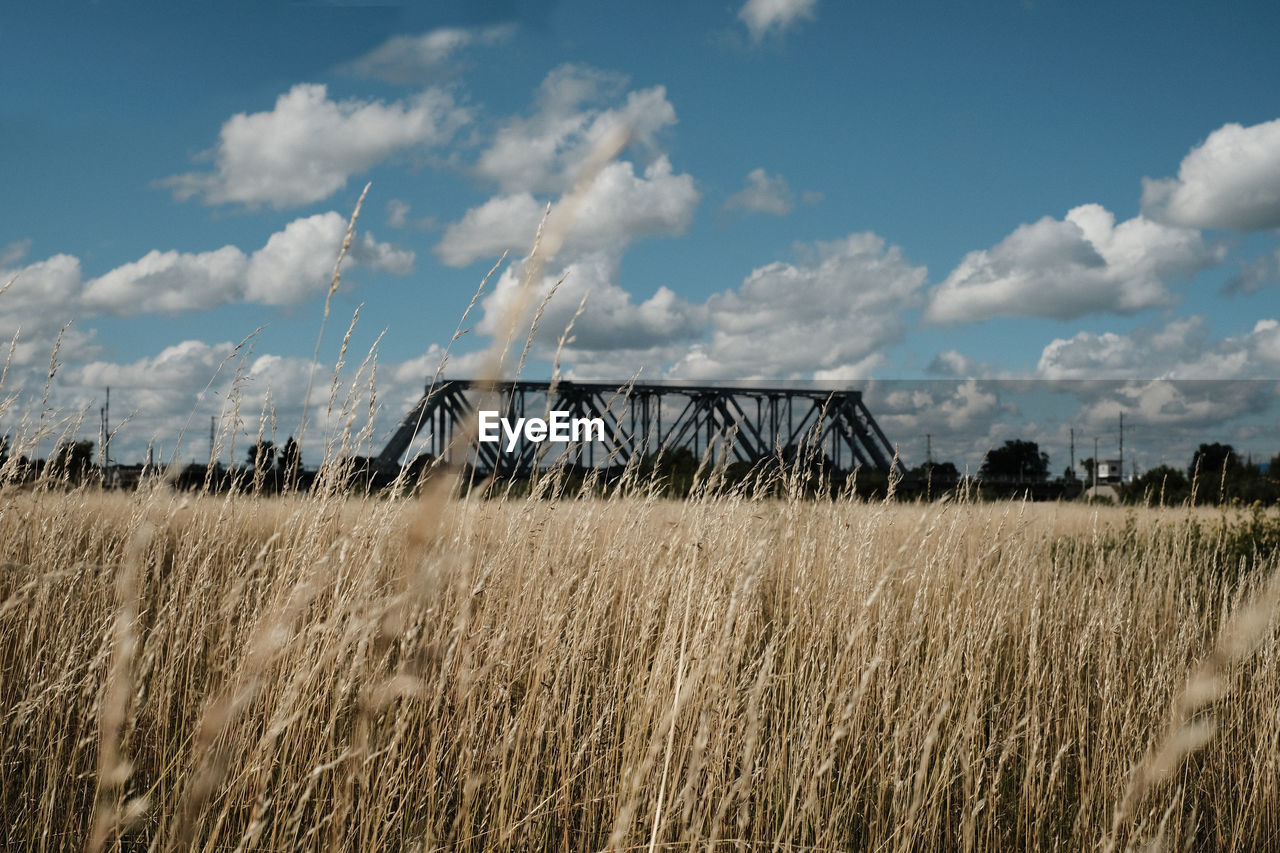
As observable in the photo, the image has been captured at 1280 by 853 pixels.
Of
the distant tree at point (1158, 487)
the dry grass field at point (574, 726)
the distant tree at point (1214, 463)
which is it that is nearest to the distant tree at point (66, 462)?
the dry grass field at point (574, 726)

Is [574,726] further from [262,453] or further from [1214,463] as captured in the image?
[1214,463]

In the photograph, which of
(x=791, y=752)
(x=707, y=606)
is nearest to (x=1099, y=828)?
(x=791, y=752)

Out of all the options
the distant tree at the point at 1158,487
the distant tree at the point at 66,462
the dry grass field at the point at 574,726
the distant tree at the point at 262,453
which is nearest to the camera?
the dry grass field at the point at 574,726

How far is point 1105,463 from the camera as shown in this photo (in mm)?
67500

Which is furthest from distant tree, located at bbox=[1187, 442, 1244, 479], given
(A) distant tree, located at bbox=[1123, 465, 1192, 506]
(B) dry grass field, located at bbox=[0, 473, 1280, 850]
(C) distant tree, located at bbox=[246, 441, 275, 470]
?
(C) distant tree, located at bbox=[246, 441, 275, 470]

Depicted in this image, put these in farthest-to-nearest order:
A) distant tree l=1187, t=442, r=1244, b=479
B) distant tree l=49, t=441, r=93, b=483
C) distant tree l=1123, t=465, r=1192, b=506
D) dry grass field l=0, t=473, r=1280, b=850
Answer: distant tree l=1123, t=465, r=1192, b=506 < distant tree l=1187, t=442, r=1244, b=479 < distant tree l=49, t=441, r=93, b=483 < dry grass field l=0, t=473, r=1280, b=850

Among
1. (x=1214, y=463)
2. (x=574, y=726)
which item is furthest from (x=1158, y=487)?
(x=574, y=726)

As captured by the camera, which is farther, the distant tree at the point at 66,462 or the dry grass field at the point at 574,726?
the distant tree at the point at 66,462

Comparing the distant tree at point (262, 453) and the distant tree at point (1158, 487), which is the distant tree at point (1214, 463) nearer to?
the distant tree at point (1158, 487)

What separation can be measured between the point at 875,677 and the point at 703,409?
79.7 ft

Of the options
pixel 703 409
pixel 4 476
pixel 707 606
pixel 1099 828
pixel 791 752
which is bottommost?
pixel 1099 828

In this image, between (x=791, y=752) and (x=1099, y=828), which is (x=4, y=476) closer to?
(x=791, y=752)

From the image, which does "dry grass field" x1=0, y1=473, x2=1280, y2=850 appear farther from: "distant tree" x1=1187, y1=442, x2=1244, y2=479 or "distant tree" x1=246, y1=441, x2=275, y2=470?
"distant tree" x1=1187, y1=442, x2=1244, y2=479

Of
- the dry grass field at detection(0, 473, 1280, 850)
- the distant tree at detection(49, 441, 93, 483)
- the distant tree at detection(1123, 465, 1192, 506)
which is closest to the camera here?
the dry grass field at detection(0, 473, 1280, 850)
